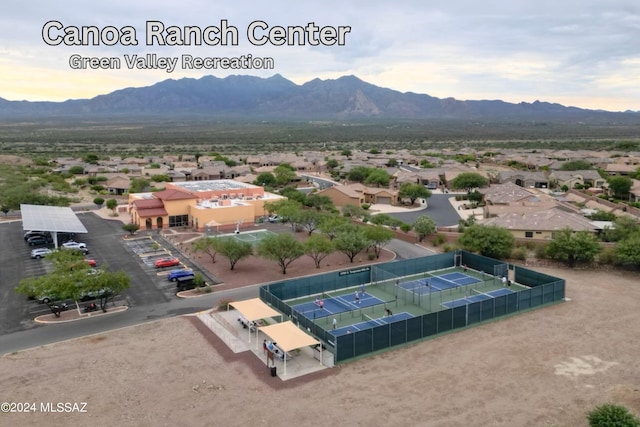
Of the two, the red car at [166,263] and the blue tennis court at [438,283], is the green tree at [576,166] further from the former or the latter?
the red car at [166,263]

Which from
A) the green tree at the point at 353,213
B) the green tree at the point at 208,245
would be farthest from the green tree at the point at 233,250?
the green tree at the point at 353,213

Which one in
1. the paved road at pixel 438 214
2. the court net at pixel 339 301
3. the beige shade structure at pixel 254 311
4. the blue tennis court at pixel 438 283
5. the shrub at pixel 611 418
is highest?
the shrub at pixel 611 418

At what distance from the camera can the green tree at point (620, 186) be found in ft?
245

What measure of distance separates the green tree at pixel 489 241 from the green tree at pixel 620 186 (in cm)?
4147

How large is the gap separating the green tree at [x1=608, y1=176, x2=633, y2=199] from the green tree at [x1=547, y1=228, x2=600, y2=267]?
130ft

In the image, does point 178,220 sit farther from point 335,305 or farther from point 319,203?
point 335,305

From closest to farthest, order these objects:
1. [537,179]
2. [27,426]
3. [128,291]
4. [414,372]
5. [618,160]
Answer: [27,426] < [414,372] < [128,291] < [537,179] < [618,160]

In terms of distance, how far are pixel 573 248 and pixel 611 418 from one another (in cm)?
2462

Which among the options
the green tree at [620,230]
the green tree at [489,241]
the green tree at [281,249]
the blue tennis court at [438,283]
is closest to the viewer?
the blue tennis court at [438,283]

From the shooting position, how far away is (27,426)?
20.2 m

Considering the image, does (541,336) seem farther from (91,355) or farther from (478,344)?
(91,355)

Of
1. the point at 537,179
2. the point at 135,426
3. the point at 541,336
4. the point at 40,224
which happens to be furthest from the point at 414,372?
the point at 537,179

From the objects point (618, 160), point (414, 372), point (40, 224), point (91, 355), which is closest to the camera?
point (414, 372)

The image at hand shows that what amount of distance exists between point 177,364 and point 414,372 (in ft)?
37.0
